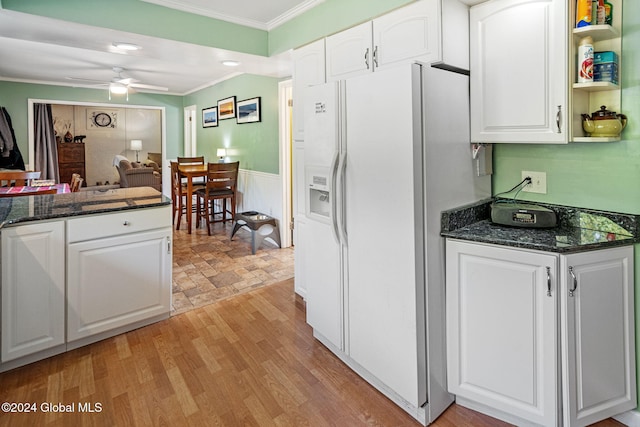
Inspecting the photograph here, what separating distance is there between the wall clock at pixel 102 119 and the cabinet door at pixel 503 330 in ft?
34.7

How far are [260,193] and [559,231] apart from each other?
3.89 meters

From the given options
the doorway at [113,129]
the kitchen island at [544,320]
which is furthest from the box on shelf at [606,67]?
the doorway at [113,129]

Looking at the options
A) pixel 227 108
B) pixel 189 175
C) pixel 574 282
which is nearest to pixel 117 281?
pixel 574 282

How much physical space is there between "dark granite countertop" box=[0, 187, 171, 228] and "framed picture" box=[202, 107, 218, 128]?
3.53 metres

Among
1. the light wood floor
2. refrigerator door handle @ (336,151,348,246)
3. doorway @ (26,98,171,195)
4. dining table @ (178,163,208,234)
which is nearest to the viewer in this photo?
the light wood floor

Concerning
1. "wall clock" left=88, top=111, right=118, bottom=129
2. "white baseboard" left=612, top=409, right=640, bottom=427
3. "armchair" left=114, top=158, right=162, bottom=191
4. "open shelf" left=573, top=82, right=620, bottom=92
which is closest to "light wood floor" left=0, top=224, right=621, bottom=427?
"white baseboard" left=612, top=409, right=640, bottom=427

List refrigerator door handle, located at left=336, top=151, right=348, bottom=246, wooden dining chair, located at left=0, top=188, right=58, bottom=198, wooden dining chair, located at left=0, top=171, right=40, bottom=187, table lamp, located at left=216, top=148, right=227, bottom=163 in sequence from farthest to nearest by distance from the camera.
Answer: table lamp, located at left=216, top=148, right=227, bottom=163 → wooden dining chair, located at left=0, top=171, right=40, bottom=187 → wooden dining chair, located at left=0, top=188, right=58, bottom=198 → refrigerator door handle, located at left=336, top=151, right=348, bottom=246

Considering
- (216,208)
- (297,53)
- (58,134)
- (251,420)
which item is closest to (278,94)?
(297,53)

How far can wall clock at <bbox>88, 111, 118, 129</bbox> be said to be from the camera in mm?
9672

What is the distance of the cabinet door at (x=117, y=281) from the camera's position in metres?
2.26

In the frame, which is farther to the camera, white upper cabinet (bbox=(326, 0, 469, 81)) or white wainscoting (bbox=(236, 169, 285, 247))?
white wainscoting (bbox=(236, 169, 285, 247))

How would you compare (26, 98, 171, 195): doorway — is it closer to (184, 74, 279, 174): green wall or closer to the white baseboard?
(184, 74, 279, 174): green wall

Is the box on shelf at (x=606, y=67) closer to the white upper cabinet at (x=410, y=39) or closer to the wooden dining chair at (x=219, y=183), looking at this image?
the white upper cabinet at (x=410, y=39)

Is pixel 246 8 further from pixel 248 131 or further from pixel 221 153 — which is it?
pixel 221 153
